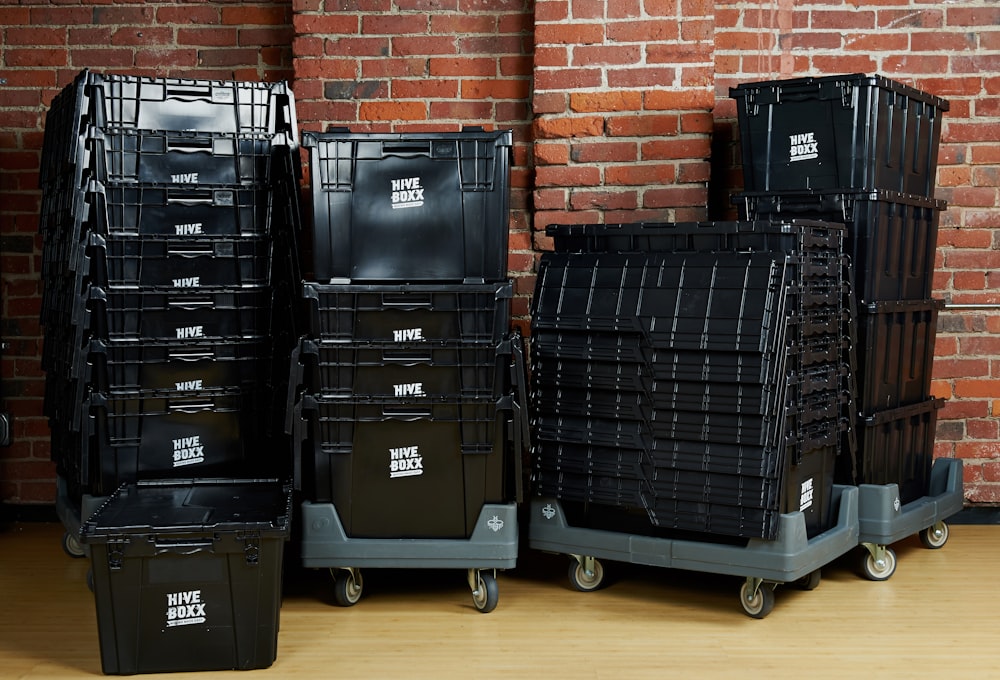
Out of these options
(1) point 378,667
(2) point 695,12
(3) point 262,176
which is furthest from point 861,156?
(1) point 378,667

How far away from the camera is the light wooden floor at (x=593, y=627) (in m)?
2.90

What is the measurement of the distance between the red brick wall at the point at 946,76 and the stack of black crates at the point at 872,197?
0.45m

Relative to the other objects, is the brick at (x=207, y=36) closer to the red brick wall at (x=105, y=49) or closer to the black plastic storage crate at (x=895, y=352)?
the red brick wall at (x=105, y=49)

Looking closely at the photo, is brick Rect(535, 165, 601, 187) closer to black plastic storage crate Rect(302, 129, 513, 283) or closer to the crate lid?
black plastic storage crate Rect(302, 129, 513, 283)

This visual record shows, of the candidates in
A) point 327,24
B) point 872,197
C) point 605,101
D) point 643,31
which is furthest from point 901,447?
point 327,24

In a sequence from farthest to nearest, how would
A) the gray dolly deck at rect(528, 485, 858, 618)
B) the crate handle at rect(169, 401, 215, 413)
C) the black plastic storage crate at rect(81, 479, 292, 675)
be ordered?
the crate handle at rect(169, 401, 215, 413) < the gray dolly deck at rect(528, 485, 858, 618) < the black plastic storage crate at rect(81, 479, 292, 675)

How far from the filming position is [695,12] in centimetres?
409

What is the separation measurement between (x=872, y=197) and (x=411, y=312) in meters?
1.57

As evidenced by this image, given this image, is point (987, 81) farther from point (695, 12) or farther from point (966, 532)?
point (966, 532)

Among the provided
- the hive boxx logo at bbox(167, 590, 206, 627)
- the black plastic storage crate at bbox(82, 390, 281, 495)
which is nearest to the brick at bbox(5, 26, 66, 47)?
the black plastic storage crate at bbox(82, 390, 281, 495)

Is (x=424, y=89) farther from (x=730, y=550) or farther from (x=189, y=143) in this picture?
(x=730, y=550)

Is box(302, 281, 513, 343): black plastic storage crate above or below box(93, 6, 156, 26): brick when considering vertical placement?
below

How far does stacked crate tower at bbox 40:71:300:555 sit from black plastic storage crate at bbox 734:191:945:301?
1.66 m

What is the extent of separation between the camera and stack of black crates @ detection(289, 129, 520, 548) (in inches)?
132
